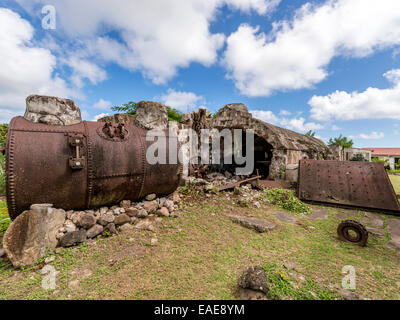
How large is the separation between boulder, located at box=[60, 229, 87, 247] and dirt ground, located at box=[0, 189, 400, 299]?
3.7 inches

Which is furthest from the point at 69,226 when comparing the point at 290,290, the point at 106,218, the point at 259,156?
the point at 259,156

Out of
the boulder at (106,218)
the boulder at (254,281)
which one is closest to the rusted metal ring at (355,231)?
the boulder at (254,281)

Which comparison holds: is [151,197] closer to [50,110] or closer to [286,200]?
[50,110]

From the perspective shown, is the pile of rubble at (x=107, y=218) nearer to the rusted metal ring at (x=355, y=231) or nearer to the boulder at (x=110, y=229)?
the boulder at (x=110, y=229)

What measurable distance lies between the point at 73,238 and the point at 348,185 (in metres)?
6.41

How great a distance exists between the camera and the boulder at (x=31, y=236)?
2.28m

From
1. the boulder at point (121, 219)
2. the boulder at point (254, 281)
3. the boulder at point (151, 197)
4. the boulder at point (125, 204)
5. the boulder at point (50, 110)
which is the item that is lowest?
the boulder at point (254, 281)

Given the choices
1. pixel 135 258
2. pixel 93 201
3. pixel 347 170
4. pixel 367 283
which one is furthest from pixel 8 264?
pixel 347 170

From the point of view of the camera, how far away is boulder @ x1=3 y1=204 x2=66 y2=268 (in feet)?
7.48

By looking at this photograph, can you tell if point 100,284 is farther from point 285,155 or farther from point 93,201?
point 285,155

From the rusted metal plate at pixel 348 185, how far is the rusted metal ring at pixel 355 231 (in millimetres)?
2087

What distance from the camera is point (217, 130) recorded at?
766 centimetres
